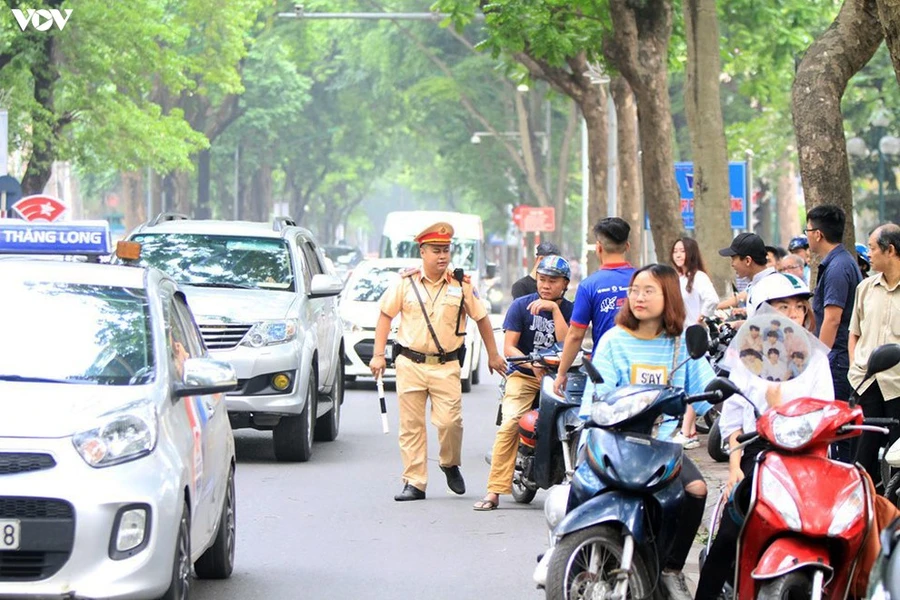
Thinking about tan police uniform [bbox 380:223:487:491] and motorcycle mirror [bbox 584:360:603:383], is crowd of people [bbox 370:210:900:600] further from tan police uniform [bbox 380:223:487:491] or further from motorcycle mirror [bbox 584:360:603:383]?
motorcycle mirror [bbox 584:360:603:383]

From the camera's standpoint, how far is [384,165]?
257 ft

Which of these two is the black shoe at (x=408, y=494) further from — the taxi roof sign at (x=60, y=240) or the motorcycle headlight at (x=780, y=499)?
the motorcycle headlight at (x=780, y=499)

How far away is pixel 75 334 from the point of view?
729cm

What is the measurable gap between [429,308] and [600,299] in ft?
7.00

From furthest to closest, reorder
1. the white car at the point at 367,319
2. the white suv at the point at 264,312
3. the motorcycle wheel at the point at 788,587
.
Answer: the white car at the point at 367,319
the white suv at the point at 264,312
the motorcycle wheel at the point at 788,587

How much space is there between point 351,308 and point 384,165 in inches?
2275

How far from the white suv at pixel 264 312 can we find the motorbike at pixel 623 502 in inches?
262

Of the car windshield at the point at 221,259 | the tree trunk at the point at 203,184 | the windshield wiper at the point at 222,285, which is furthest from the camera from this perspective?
the tree trunk at the point at 203,184

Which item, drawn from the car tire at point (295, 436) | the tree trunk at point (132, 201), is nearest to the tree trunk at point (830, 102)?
the car tire at point (295, 436)

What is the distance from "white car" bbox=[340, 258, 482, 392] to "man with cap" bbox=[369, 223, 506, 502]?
334 inches

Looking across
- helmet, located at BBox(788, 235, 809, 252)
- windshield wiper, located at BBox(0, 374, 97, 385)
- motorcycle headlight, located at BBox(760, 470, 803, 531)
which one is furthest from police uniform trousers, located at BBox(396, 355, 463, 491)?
helmet, located at BBox(788, 235, 809, 252)

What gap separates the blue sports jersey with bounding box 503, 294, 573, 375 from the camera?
36.3ft

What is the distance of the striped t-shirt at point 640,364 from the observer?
7.20 metres

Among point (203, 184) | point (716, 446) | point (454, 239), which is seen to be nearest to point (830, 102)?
point (716, 446)
